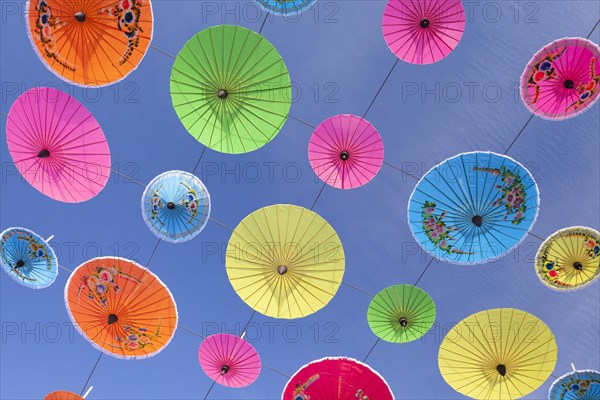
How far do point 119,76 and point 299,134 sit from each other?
3.36m

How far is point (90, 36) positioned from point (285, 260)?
4471 mm

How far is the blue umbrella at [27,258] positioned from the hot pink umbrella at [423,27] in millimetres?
6918

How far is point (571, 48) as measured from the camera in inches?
267

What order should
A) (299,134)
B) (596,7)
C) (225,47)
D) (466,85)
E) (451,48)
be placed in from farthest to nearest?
(299,134), (466,85), (596,7), (451,48), (225,47)

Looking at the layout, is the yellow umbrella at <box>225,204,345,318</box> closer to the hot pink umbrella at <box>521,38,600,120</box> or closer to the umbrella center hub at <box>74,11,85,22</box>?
the umbrella center hub at <box>74,11,85,22</box>

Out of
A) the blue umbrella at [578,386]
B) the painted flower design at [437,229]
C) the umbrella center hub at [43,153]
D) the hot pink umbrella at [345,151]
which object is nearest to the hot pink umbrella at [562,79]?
the painted flower design at [437,229]

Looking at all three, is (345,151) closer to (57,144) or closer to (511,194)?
(511,194)

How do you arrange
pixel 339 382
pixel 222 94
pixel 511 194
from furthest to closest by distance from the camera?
1. pixel 339 382
2. pixel 511 194
3. pixel 222 94

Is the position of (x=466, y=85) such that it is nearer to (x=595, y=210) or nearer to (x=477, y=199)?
(x=477, y=199)

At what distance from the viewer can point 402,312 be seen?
8.20 meters

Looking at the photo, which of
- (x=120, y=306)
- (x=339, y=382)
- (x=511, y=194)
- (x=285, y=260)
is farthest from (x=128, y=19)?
(x=339, y=382)

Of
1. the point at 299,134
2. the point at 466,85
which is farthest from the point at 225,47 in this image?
the point at 466,85

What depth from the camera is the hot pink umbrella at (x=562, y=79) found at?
267 inches

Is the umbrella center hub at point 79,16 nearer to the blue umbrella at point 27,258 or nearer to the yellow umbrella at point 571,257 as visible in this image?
the blue umbrella at point 27,258
